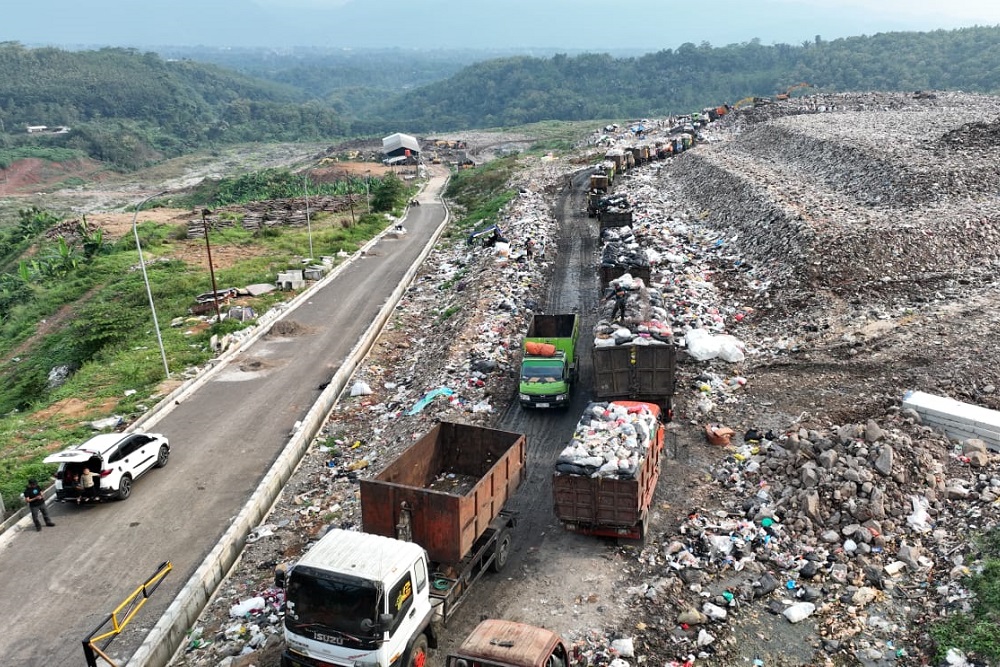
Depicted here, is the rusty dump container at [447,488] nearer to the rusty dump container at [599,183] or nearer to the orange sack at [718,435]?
the orange sack at [718,435]

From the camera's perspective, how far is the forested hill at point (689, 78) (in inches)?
4478

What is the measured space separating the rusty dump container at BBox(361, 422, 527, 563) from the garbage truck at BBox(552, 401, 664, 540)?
106cm

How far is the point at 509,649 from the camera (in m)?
9.12

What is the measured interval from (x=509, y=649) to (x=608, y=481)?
4.04 meters

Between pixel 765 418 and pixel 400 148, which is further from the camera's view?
pixel 400 148

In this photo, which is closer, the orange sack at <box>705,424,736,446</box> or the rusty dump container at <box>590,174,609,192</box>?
the orange sack at <box>705,424,736,446</box>

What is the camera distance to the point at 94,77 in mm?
155250

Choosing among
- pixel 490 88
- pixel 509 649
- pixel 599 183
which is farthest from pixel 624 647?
pixel 490 88

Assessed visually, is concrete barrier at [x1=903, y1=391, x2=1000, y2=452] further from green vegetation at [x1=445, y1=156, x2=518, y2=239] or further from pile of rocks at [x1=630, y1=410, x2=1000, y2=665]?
green vegetation at [x1=445, y1=156, x2=518, y2=239]

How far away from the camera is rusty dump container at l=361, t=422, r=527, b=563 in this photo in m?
11.1

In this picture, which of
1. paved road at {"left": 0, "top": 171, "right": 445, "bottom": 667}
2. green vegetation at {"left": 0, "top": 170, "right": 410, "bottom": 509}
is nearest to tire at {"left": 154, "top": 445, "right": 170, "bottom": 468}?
paved road at {"left": 0, "top": 171, "right": 445, "bottom": 667}

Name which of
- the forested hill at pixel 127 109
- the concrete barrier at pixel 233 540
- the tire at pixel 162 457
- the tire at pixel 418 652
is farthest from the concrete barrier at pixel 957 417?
the forested hill at pixel 127 109

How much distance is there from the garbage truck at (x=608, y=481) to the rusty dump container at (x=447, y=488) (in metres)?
1.06

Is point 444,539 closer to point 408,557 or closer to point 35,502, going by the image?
point 408,557
